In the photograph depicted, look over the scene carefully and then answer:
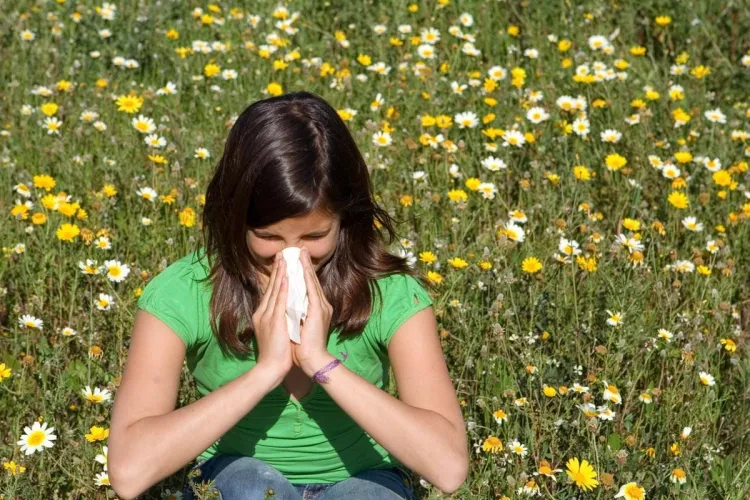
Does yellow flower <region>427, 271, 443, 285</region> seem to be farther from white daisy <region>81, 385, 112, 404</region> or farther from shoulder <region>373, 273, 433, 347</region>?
white daisy <region>81, 385, 112, 404</region>

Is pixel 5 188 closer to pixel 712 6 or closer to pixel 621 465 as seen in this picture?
pixel 621 465

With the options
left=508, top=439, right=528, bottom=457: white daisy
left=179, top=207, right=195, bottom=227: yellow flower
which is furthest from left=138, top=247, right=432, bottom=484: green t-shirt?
left=179, top=207, right=195, bottom=227: yellow flower

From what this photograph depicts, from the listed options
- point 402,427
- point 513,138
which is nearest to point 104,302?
point 402,427

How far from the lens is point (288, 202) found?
7.38ft

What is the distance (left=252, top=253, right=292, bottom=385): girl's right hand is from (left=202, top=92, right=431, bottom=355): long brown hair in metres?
0.12

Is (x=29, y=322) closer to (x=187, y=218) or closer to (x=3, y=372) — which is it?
(x=3, y=372)

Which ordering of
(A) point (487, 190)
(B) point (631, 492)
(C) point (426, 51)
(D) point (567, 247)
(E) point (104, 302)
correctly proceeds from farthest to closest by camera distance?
(C) point (426, 51)
(A) point (487, 190)
(D) point (567, 247)
(E) point (104, 302)
(B) point (631, 492)

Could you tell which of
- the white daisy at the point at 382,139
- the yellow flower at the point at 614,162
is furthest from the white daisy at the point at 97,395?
the yellow flower at the point at 614,162

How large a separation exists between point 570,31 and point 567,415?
3.14 m

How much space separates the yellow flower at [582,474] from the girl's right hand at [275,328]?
82cm

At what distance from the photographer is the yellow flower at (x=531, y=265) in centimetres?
353

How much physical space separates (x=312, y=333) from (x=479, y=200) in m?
2.00

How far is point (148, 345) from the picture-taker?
2.36m

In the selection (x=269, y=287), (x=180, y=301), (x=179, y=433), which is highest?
(x=269, y=287)
